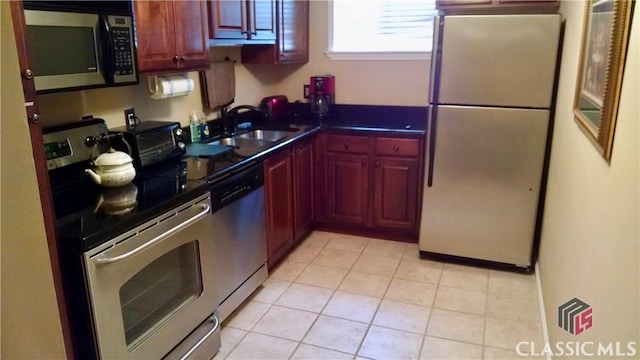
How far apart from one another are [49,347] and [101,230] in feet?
1.33

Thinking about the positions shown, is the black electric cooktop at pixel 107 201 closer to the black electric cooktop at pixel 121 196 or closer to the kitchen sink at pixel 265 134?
the black electric cooktop at pixel 121 196

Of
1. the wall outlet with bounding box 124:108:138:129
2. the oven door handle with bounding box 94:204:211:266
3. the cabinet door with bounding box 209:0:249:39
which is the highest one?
the cabinet door with bounding box 209:0:249:39

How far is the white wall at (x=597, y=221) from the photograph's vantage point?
3.76ft

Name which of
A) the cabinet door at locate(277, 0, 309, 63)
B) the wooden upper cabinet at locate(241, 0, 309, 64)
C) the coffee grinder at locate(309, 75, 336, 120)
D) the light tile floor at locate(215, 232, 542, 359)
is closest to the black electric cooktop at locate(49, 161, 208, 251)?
the light tile floor at locate(215, 232, 542, 359)

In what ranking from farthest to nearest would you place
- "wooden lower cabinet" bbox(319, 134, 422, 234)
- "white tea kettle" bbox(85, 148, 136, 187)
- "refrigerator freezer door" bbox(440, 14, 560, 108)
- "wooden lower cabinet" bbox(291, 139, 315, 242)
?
"wooden lower cabinet" bbox(319, 134, 422, 234), "wooden lower cabinet" bbox(291, 139, 315, 242), "refrigerator freezer door" bbox(440, 14, 560, 108), "white tea kettle" bbox(85, 148, 136, 187)

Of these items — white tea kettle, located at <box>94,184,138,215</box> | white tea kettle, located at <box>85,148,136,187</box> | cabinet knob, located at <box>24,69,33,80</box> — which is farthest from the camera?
white tea kettle, located at <box>85,148,136,187</box>

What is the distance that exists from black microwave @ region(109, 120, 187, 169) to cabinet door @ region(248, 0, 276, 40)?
37.1 inches

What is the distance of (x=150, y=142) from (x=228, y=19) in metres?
0.91

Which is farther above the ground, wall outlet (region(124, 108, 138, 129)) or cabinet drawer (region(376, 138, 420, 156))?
wall outlet (region(124, 108, 138, 129))

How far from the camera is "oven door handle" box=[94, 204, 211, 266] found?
63.0 inches

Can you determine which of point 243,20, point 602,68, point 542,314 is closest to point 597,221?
point 602,68

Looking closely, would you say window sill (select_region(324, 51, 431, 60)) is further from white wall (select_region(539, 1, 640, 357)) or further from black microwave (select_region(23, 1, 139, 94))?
black microwave (select_region(23, 1, 139, 94))

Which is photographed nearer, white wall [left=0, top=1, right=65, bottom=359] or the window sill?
white wall [left=0, top=1, right=65, bottom=359]

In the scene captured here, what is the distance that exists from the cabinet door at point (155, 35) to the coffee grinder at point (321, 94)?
168 centimetres
